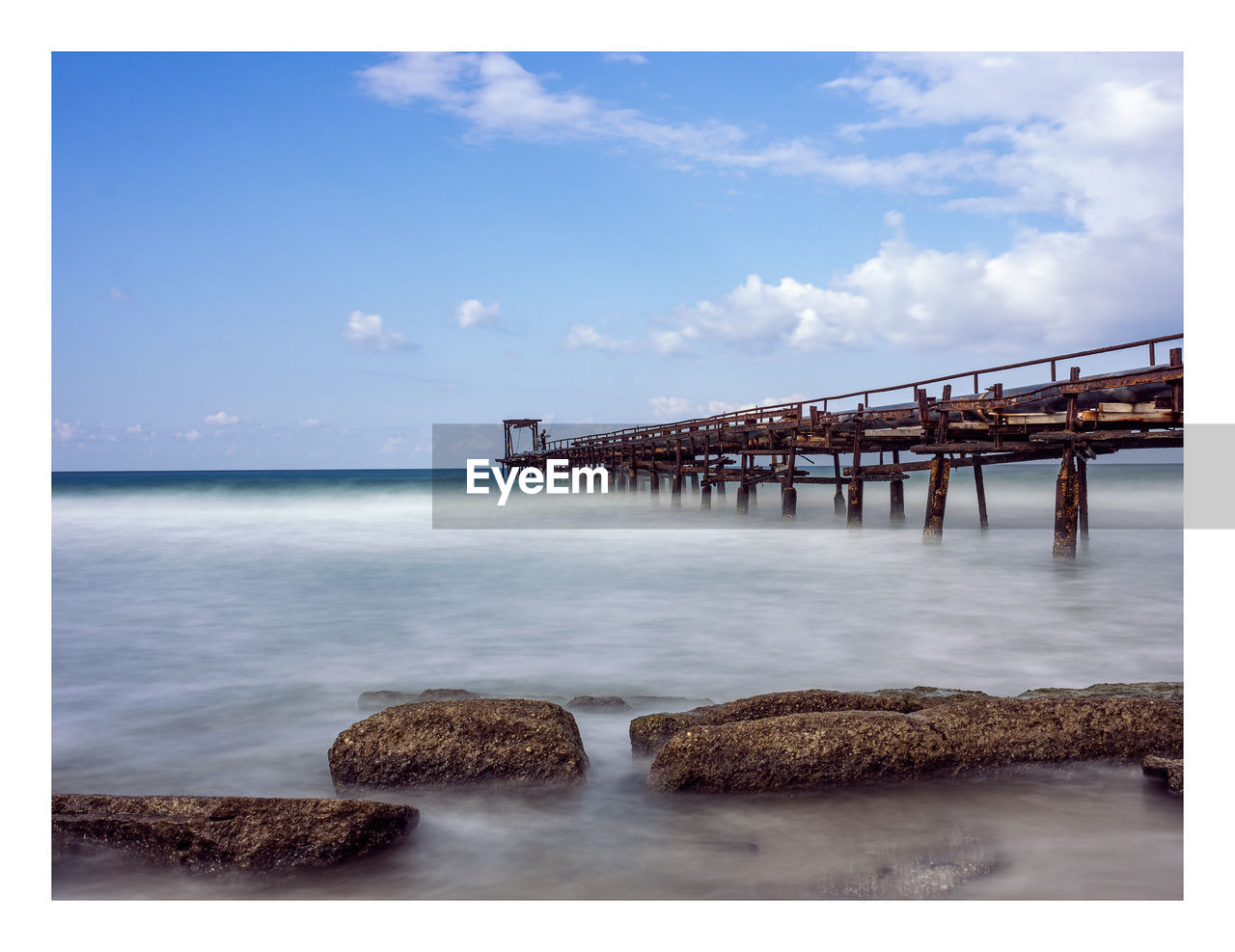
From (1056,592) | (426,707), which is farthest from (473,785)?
(1056,592)

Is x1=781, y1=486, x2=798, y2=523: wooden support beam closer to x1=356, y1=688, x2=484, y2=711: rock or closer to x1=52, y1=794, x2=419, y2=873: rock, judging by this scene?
x1=356, y1=688, x2=484, y2=711: rock

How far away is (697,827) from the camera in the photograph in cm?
405

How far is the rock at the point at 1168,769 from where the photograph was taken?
4250 millimetres

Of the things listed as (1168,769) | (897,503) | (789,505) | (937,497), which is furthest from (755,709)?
(897,503)

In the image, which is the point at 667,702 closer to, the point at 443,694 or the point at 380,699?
the point at 443,694

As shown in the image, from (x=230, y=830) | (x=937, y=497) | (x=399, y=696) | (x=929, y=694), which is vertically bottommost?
(x=399, y=696)

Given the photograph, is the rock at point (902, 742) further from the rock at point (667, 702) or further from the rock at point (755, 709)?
the rock at point (667, 702)

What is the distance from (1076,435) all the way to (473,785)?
12184mm

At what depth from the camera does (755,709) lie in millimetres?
5055

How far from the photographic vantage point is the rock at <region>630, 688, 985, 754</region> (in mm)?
5047

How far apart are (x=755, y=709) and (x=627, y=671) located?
304cm

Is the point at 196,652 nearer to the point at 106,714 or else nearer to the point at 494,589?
the point at 106,714

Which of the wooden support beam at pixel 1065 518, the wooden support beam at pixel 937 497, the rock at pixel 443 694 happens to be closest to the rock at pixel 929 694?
the rock at pixel 443 694
